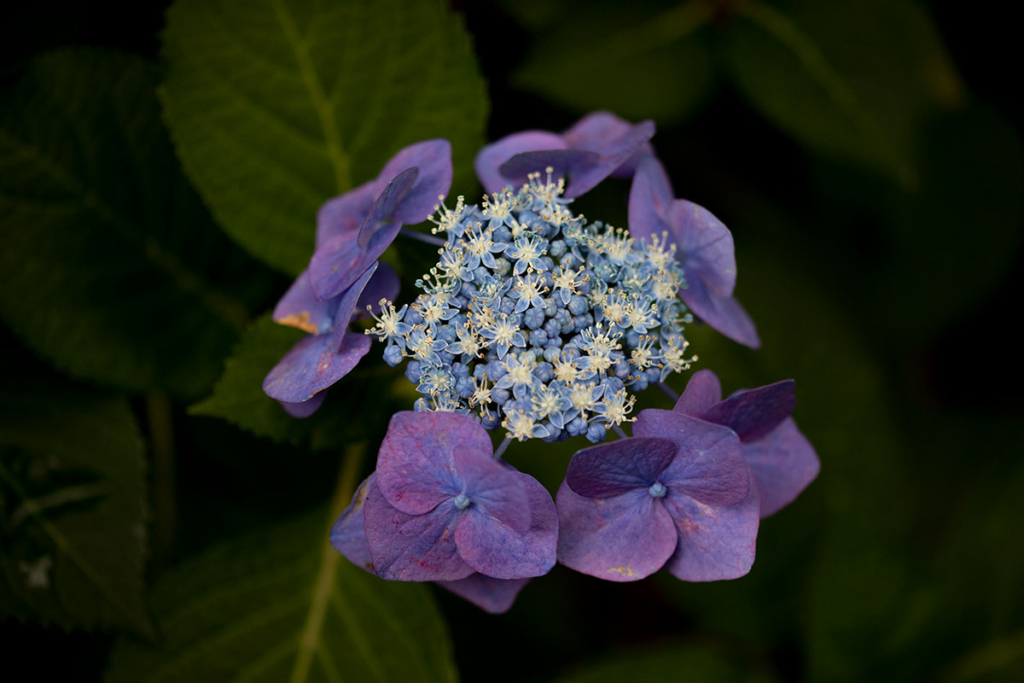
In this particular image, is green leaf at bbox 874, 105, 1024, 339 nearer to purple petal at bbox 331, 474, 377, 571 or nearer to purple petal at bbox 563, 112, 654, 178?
purple petal at bbox 563, 112, 654, 178

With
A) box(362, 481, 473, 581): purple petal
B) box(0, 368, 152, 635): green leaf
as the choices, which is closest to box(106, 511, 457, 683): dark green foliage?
box(0, 368, 152, 635): green leaf

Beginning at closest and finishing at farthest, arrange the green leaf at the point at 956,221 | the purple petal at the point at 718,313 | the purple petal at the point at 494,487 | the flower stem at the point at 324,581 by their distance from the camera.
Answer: the purple petal at the point at 494,487
the purple petal at the point at 718,313
the flower stem at the point at 324,581
the green leaf at the point at 956,221

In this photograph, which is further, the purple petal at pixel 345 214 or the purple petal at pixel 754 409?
the purple petal at pixel 345 214

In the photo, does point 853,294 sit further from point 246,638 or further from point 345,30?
point 246,638

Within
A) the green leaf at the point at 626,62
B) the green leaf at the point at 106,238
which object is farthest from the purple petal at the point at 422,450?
the green leaf at the point at 626,62

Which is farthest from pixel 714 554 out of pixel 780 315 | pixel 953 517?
pixel 953 517

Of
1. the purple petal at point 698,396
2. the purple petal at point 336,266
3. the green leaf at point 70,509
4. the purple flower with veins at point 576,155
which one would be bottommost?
the green leaf at point 70,509

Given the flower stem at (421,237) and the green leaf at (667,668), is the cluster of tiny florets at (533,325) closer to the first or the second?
the flower stem at (421,237)
